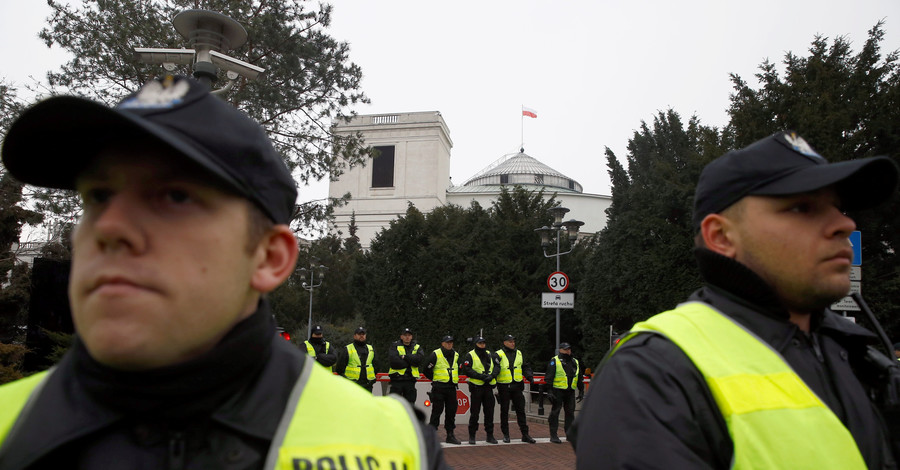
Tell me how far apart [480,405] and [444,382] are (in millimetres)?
925

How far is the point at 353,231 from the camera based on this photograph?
5566cm

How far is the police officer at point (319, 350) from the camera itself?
12172 mm

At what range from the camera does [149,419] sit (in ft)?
4.31

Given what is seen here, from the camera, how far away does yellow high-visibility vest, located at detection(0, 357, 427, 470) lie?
1.39 metres

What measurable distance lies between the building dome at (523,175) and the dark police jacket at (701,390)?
2462 inches

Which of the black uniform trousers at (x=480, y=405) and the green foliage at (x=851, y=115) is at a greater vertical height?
the green foliage at (x=851, y=115)

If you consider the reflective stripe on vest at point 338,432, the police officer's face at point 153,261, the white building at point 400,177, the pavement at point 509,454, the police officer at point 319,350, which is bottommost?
the pavement at point 509,454

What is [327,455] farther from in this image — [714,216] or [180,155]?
[714,216]

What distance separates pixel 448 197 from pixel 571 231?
139 ft

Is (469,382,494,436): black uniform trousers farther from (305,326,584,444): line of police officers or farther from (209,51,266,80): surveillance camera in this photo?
(209,51,266,80): surveillance camera

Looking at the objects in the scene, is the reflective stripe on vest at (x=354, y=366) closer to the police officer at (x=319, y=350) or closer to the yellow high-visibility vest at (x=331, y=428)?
the police officer at (x=319, y=350)

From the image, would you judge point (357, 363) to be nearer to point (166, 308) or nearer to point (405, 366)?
point (405, 366)

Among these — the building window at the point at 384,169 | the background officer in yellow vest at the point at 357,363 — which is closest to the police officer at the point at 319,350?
the background officer in yellow vest at the point at 357,363

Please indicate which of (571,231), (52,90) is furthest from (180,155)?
(571,231)
